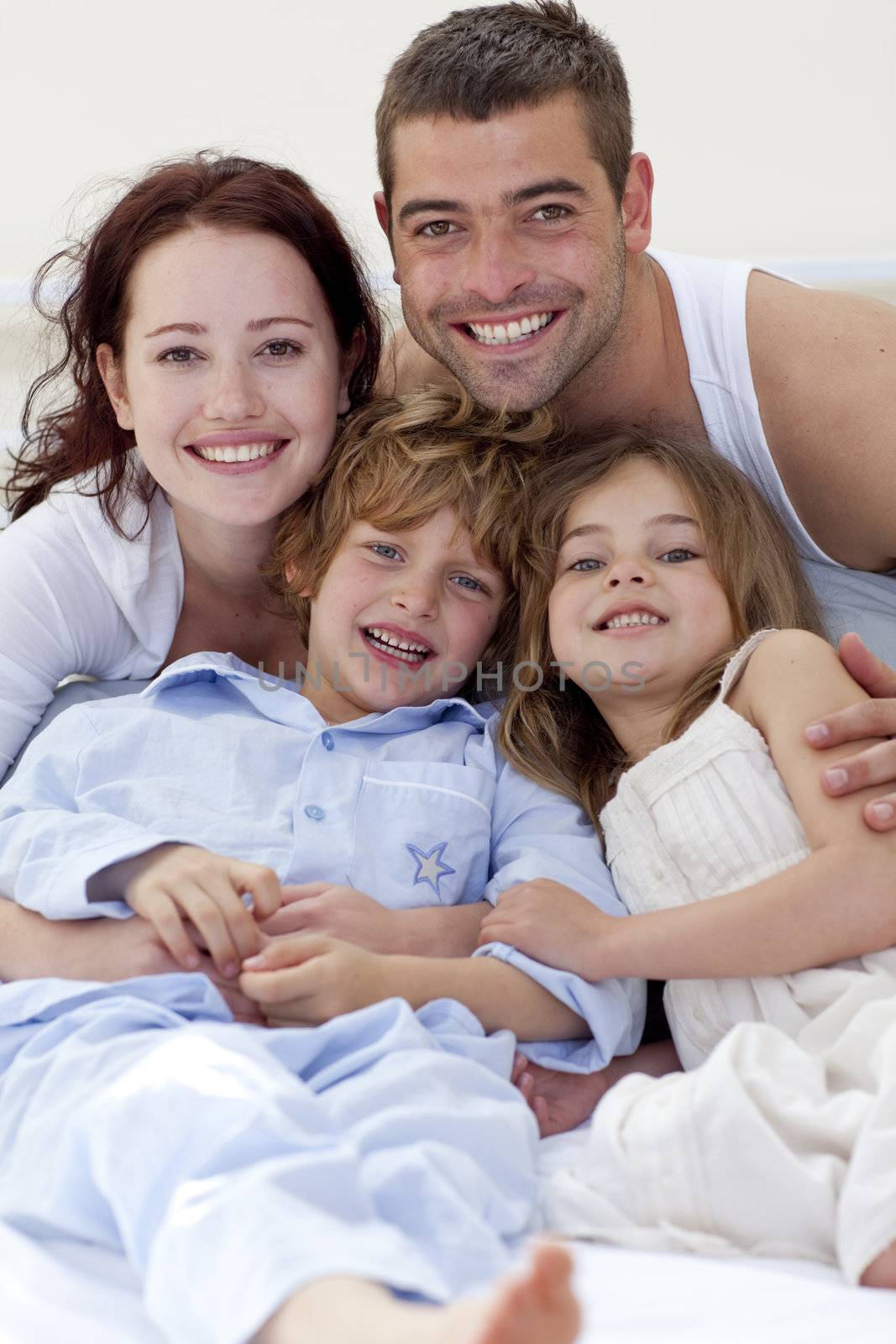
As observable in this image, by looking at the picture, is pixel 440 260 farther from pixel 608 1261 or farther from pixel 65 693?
pixel 608 1261

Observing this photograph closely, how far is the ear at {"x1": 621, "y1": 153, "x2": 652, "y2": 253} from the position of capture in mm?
1833

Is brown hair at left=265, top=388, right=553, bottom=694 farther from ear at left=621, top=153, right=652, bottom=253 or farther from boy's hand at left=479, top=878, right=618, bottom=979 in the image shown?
boy's hand at left=479, top=878, right=618, bottom=979

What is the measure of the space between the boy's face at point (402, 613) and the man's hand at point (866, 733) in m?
0.43

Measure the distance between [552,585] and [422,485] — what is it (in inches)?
7.3

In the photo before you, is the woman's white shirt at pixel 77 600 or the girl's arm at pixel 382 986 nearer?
the girl's arm at pixel 382 986

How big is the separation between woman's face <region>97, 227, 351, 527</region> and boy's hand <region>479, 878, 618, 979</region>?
62cm

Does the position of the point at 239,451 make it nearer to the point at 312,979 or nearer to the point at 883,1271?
the point at 312,979

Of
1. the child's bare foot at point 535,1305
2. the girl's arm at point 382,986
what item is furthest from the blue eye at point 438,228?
the child's bare foot at point 535,1305

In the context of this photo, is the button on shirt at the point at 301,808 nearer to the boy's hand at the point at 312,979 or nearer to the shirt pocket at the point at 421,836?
the shirt pocket at the point at 421,836

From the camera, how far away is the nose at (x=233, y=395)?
5.26 ft

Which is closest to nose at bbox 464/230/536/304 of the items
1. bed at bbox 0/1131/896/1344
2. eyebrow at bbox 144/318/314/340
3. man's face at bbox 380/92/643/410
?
man's face at bbox 380/92/643/410

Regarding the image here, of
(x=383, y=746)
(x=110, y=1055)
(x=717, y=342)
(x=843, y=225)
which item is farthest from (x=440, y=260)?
(x=843, y=225)

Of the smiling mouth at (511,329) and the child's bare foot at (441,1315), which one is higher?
the smiling mouth at (511,329)

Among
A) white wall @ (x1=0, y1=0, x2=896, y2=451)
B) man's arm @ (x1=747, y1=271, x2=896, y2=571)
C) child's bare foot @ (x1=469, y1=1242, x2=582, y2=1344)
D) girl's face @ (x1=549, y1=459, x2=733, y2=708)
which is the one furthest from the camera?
white wall @ (x1=0, y1=0, x2=896, y2=451)
